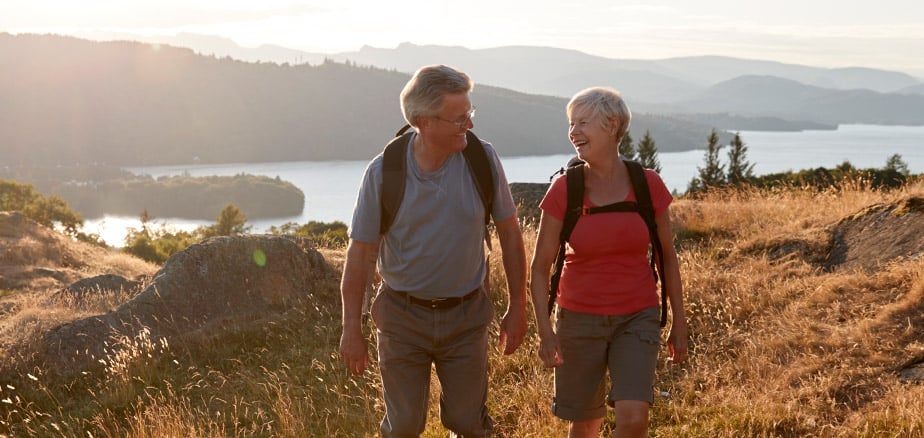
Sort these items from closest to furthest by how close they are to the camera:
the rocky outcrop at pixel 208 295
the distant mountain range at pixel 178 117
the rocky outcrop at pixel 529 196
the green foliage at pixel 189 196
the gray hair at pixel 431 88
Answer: the gray hair at pixel 431 88 < the rocky outcrop at pixel 208 295 < the rocky outcrop at pixel 529 196 < the green foliage at pixel 189 196 < the distant mountain range at pixel 178 117

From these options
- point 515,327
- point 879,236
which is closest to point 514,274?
point 515,327

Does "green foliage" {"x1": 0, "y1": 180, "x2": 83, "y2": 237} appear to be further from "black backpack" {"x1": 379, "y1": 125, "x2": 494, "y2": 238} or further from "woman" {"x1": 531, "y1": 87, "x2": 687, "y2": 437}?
"woman" {"x1": 531, "y1": 87, "x2": 687, "y2": 437}

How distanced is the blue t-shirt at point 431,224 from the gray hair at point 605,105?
1.52 ft

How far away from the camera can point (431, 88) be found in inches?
114

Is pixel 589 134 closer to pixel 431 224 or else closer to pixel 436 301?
pixel 431 224

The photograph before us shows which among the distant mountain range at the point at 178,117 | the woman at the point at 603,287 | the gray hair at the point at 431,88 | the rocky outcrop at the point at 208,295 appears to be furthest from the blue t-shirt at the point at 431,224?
the distant mountain range at the point at 178,117

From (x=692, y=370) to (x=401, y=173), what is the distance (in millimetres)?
3132

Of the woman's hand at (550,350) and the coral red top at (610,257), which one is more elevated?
the coral red top at (610,257)

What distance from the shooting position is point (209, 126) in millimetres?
178625

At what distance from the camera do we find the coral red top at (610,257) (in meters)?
3.14

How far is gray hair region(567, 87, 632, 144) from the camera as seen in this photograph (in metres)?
3.12

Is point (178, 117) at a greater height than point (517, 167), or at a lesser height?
greater

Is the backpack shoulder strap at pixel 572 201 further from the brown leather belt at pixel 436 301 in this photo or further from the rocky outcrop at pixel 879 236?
the rocky outcrop at pixel 879 236

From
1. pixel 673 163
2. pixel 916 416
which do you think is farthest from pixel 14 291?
pixel 673 163
